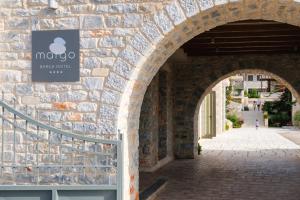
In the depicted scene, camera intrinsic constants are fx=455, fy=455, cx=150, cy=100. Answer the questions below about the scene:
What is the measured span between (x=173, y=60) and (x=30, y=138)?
7.01m

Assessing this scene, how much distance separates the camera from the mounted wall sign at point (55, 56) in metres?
5.67

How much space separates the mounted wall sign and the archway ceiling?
3659mm

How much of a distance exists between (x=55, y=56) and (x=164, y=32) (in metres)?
1.42

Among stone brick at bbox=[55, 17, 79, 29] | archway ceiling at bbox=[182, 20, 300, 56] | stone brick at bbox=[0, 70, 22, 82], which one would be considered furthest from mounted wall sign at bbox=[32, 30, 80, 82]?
archway ceiling at bbox=[182, 20, 300, 56]

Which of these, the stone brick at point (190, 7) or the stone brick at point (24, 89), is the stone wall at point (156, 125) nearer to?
the stone brick at point (24, 89)

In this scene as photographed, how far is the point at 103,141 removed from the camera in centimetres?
498

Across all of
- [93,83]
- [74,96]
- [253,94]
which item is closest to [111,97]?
[93,83]

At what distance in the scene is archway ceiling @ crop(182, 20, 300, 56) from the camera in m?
8.55

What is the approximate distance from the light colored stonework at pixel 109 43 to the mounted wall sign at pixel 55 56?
8 centimetres

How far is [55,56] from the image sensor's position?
18.8ft

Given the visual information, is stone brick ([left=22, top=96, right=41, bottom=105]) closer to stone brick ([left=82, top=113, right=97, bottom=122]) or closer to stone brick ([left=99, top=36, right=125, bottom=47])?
stone brick ([left=82, top=113, right=97, bottom=122])

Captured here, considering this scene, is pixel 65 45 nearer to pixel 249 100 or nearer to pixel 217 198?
pixel 217 198

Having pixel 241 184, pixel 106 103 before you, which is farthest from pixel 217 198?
pixel 106 103

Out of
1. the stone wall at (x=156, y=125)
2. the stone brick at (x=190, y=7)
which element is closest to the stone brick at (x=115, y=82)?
the stone brick at (x=190, y=7)
